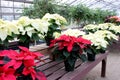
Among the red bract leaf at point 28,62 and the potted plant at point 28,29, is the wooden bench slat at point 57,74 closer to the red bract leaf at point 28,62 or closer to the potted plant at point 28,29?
the potted plant at point 28,29

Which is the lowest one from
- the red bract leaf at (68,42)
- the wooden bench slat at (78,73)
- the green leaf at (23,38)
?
the wooden bench slat at (78,73)

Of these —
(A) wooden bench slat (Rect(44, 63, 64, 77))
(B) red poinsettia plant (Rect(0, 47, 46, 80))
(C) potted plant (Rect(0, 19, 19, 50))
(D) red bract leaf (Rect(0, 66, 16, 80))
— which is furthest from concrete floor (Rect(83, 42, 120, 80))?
(D) red bract leaf (Rect(0, 66, 16, 80))

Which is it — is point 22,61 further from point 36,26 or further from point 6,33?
point 36,26

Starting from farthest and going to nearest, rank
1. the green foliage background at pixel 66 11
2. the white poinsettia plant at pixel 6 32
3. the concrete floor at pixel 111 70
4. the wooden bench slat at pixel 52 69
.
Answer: the green foliage background at pixel 66 11 < the concrete floor at pixel 111 70 < the wooden bench slat at pixel 52 69 < the white poinsettia plant at pixel 6 32

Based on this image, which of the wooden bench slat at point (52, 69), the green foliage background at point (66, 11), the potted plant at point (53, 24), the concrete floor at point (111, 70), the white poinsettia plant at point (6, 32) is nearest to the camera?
the white poinsettia plant at point (6, 32)

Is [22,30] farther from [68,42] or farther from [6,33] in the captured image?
[68,42]

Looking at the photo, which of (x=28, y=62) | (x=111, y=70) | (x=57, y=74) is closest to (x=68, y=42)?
(x=57, y=74)

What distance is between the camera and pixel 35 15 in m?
3.86

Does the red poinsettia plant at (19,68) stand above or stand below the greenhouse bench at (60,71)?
above

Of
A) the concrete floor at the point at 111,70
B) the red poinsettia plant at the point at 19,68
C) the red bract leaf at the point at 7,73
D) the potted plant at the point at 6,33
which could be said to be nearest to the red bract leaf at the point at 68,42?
the potted plant at the point at 6,33

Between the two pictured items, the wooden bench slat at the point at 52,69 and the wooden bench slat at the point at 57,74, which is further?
the wooden bench slat at the point at 52,69

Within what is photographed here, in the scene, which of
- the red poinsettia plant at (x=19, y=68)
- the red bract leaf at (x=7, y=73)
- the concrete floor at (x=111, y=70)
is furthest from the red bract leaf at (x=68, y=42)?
the concrete floor at (x=111, y=70)

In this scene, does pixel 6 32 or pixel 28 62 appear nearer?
pixel 28 62

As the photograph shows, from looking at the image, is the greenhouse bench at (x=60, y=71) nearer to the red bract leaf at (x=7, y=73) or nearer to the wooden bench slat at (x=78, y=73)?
the wooden bench slat at (x=78, y=73)
